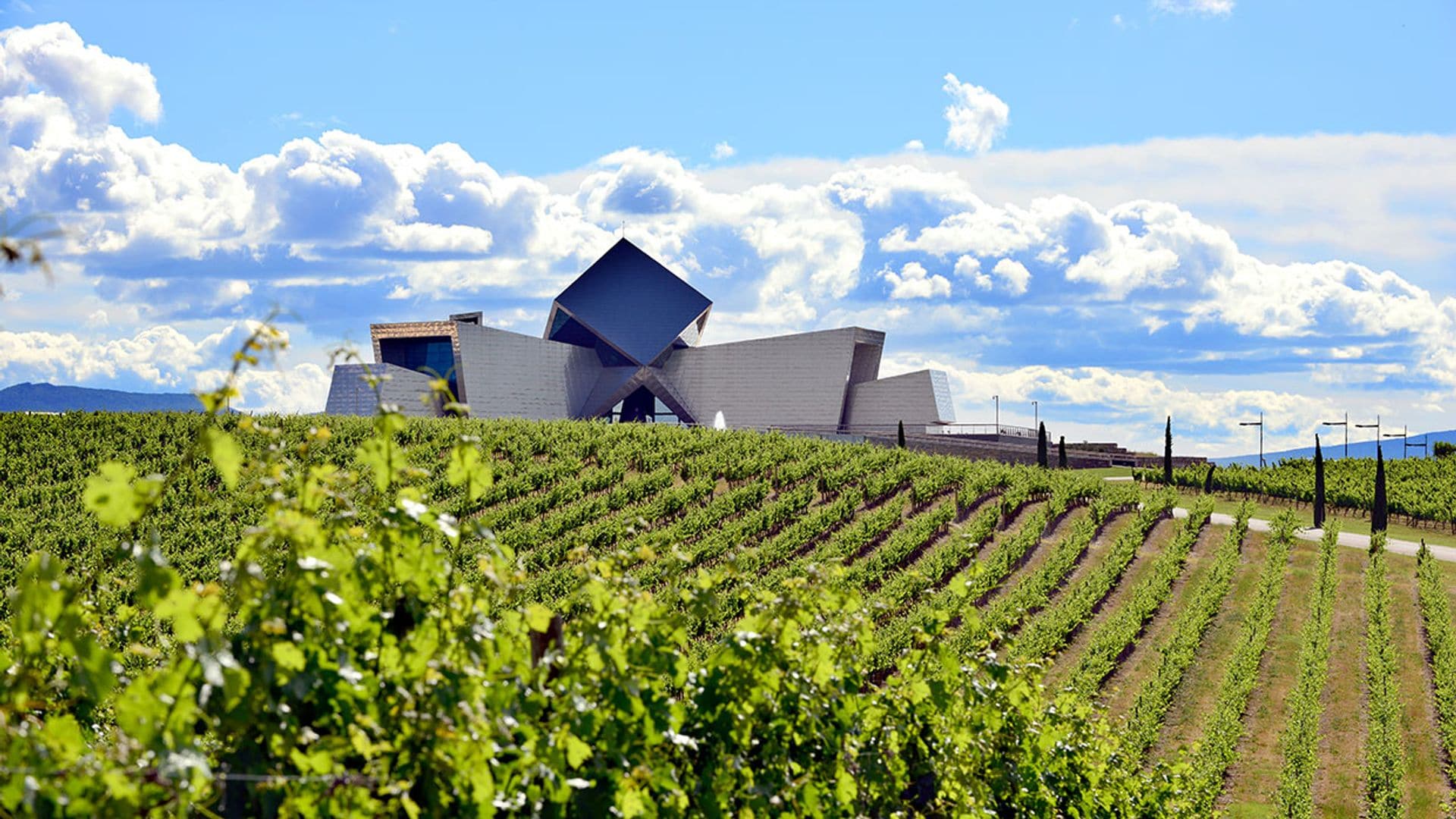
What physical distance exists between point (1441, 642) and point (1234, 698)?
17.7 feet

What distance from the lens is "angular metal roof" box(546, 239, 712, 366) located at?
66.3m

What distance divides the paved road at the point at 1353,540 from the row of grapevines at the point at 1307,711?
208 inches

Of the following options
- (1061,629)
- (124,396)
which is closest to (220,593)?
(1061,629)

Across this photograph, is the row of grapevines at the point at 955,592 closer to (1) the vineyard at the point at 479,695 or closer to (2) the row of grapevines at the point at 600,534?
(1) the vineyard at the point at 479,695

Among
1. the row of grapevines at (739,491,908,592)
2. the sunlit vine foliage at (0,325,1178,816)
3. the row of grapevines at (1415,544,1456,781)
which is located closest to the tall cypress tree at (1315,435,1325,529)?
the row of grapevines at (1415,544,1456,781)

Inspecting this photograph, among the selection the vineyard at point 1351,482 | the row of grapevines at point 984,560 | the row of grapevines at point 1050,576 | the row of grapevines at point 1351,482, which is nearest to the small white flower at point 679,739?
the row of grapevines at point 984,560

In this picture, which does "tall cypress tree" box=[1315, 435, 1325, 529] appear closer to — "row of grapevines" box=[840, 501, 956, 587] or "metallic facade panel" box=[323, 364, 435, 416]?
"row of grapevines" box=[840, 501, 956, 587]

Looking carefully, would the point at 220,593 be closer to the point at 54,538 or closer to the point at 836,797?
the point at 836,797

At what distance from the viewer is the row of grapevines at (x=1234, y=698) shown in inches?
484

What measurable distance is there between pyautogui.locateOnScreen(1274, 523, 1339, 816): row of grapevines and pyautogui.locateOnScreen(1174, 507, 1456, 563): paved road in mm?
5273

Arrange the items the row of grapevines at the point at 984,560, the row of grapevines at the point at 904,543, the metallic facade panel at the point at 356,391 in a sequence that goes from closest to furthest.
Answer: the row of grapevines at the point at 984,560 → the row of grapevines at the point at 904,543 → the metallic facade panel at the point at 356,391

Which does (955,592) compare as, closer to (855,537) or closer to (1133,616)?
(1133,616)

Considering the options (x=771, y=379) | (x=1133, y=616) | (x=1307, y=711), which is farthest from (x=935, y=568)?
(x=771, y=379)

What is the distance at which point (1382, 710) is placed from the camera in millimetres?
15523
